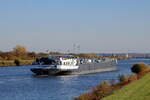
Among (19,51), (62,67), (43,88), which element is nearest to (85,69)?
(62,67)

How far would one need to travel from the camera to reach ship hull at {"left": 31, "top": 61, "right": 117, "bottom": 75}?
250 ft

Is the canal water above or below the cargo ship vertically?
below

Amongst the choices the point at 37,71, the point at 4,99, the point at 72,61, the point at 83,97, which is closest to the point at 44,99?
the point at 4,99

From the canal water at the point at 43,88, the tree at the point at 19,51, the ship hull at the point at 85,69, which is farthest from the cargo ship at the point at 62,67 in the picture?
the tree at the point at 19,51

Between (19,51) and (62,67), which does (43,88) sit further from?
(19,51)

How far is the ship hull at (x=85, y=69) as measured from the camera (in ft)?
250

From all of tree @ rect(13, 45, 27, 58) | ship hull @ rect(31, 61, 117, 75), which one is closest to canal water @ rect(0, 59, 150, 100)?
ship hull @ rect(31, 61, 117, 75)

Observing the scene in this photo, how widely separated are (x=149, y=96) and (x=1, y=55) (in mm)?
147363

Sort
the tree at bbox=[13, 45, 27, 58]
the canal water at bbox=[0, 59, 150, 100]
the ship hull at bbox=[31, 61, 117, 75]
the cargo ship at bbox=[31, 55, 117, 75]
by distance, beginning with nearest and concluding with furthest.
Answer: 1. the canal water at bbox=[0, 59, 150, 100]
2. the ship hull at bbox=[31, 61, 117, 75]
3. the cargo ship at bbox=[31, 55, 117, 75]
4. the tree at bbox=[13, 45, 27, 58]

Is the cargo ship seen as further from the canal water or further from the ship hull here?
the canal water

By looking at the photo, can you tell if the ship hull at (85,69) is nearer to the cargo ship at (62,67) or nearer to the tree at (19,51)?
the cargo ship at (62,67)

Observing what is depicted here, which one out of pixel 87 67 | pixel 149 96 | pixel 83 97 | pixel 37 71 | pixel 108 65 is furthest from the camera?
pixel 108 65

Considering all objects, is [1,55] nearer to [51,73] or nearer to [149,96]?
[51,73]

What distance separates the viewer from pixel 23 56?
163 m
